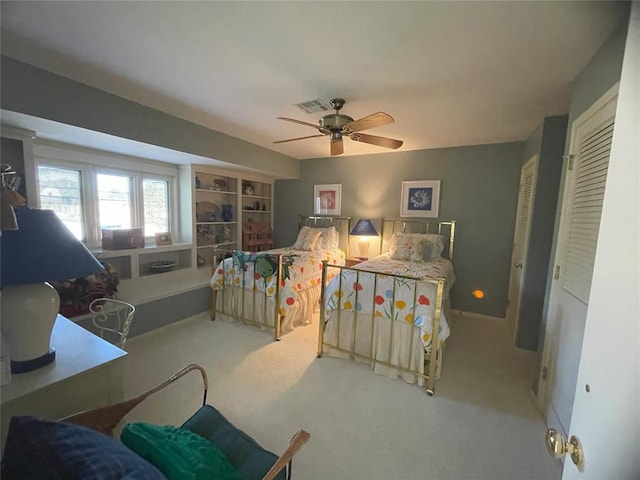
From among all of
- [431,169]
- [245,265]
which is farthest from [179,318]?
[431,169]

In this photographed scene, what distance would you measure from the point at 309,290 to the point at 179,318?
1624 mm

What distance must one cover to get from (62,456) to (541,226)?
11.5 feet

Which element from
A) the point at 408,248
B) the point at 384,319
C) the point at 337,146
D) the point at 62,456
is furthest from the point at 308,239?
the point at 62,456

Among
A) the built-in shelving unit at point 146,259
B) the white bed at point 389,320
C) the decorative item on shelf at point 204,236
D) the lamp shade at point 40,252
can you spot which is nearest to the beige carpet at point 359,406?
the white bed at point 389,320

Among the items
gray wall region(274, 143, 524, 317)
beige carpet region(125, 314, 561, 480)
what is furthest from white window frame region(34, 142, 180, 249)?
gray wall region(274, 143, 524, 317)

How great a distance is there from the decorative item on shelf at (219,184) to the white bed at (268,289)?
155cm

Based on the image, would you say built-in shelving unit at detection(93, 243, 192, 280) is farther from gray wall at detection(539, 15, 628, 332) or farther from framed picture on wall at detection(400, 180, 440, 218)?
gray wall at detection(539, 15, 628, 332)

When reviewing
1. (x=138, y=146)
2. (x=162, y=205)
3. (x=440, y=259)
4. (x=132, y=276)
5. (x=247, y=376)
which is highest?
(x=138, y=146)

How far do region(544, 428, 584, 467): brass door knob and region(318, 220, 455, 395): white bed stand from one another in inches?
55.0

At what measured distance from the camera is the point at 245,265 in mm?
3168

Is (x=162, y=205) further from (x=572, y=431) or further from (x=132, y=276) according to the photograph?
(x=572, y=431)

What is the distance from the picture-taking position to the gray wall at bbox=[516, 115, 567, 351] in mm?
2512

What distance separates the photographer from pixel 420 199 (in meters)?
3.99

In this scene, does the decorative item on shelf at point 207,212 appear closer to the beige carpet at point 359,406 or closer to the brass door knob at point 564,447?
the beige carpet at point 359,406
